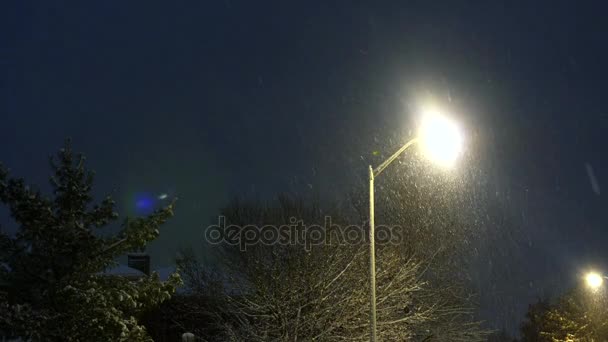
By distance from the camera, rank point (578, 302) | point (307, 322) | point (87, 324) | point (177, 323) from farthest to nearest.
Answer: point (578, 302), point (177, 323), point (307, 322), point (87, 324)

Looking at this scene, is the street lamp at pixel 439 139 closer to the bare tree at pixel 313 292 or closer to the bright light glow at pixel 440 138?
the bright light glow at pixel 440 138

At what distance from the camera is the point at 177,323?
28.3 metres

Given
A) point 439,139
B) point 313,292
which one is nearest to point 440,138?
point 439,139

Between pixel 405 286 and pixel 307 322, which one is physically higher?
pixel 405 286

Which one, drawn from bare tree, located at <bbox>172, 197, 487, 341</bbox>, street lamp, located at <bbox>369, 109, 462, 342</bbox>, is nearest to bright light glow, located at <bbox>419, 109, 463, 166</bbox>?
street lamp, located at <bbox>369, 109, 462, 342</bbox>

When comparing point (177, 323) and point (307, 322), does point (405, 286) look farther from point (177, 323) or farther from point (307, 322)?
point (177, 323)

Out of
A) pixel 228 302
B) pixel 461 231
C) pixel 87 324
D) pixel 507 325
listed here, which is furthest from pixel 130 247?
pixel 507 325

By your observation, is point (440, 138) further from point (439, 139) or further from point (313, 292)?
point (313, 292)

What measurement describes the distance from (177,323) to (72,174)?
1712 centimetres

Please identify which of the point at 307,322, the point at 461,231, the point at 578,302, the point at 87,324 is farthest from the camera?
the point at 578,302

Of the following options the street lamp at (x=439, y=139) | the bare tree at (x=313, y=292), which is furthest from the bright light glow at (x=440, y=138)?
the bare tree at (x=313, y=292)

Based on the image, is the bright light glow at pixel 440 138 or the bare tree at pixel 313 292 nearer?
the bright light glow at pixel 440 138

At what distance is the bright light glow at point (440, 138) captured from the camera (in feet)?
43.9

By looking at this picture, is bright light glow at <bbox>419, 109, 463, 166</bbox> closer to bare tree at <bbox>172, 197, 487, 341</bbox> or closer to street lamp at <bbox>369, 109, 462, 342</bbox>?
street lamp at <bbox>369, 109, 462, 342</bbox>
